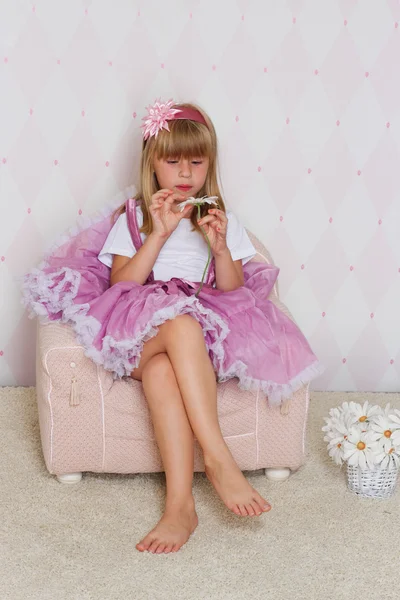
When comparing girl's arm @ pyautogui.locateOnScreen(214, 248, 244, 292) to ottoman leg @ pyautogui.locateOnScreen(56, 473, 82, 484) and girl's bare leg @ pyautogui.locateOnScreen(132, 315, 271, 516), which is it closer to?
girl's bare leg @ pyautogui.locateOnScreen(132, 315, 271, 516)

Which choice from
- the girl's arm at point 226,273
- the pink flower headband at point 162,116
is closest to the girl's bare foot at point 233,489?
the girl's arm at point 226,273

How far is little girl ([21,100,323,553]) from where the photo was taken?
1901 mm

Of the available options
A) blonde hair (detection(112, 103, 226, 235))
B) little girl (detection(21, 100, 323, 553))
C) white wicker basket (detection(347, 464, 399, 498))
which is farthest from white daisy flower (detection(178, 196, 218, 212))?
white wicker basket (detection(347, 464, 399, 498))

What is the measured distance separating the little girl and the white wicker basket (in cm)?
26

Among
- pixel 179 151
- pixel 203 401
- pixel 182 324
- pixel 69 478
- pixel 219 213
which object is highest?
pixel 179 151

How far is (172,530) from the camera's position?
71.1 inches

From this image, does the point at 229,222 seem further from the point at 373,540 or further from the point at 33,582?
the point at 33,582

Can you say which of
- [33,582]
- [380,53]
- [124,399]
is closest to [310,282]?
[380,53]

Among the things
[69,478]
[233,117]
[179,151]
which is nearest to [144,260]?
[179,151]

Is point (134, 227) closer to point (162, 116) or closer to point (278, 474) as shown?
point (162, 116)

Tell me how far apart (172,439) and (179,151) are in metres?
0.77

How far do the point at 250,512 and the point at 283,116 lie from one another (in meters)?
1.28

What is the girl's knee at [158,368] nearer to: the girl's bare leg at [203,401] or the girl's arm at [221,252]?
the girl's bare leg at [203,401]

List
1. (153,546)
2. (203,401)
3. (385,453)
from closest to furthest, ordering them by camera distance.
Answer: (153,546)
(203,401)
(385,453)
